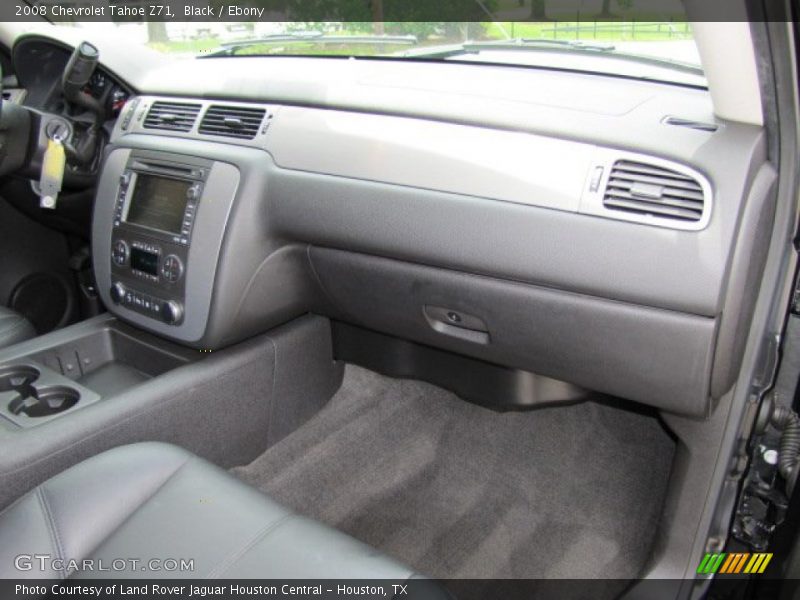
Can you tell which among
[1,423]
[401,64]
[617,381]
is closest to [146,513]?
[1,423]

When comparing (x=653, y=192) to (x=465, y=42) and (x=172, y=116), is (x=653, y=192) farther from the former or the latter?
(x=172, y=116)

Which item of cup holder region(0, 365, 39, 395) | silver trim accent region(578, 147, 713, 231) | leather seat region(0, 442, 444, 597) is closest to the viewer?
leather seat region(0, 442, 444, 597)

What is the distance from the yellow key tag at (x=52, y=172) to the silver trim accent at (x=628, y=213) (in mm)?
1471

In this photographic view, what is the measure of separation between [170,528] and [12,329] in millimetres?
1073

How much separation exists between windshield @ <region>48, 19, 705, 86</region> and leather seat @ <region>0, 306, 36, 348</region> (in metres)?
0.92

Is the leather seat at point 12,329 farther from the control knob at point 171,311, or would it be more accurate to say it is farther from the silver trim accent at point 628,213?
the silver trim accent at point 628,213

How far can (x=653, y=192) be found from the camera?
4.03 ft

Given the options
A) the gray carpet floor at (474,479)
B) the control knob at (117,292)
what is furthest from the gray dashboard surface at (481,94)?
the gray carpet floor at (474,479)

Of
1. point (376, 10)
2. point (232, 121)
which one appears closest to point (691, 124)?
point (376, 10)

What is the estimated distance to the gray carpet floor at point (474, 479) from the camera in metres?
1.84

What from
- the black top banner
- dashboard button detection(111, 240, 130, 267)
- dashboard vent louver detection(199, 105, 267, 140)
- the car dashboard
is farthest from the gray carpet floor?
the black top banner

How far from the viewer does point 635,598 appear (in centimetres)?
160

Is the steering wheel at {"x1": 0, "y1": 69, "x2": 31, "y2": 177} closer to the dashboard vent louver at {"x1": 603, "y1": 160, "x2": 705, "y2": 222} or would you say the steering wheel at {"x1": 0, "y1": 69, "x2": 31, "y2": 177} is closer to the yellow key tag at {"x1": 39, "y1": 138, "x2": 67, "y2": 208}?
the yellow key tag at {"x1": 39, "y1": 138, "x2": 67, "y2": 208}

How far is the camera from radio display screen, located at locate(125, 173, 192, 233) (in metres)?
1.75
